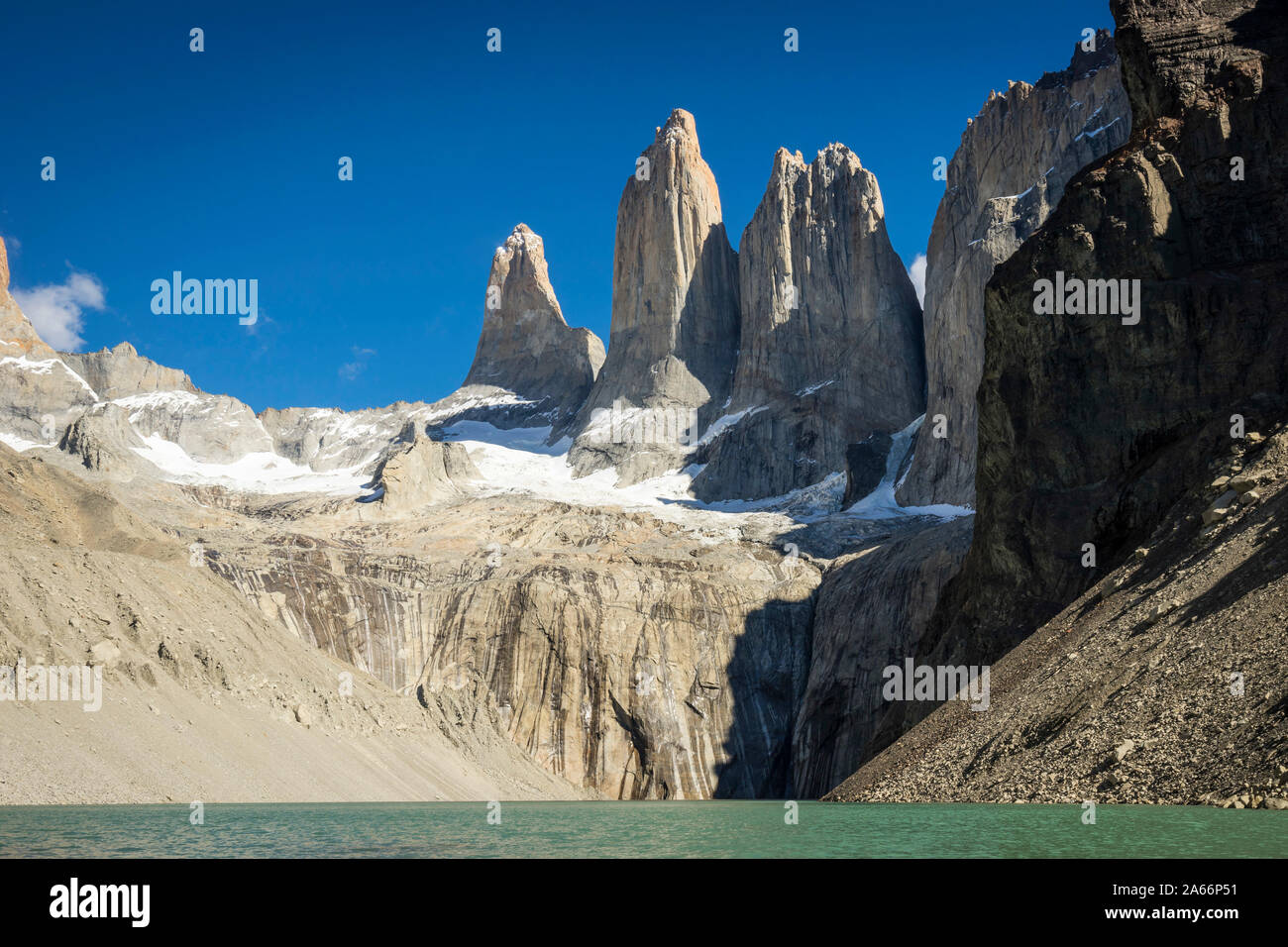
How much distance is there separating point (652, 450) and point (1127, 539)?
10695 cm

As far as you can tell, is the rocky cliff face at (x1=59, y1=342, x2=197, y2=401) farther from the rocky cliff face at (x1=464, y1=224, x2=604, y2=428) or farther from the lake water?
the lake water

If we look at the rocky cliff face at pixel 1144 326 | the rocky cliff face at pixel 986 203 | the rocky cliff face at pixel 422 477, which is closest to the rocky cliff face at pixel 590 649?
the rocky cliff face at pixel 1144 326

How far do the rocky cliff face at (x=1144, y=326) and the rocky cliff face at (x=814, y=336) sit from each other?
3198 inches

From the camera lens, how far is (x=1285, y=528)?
108 ft

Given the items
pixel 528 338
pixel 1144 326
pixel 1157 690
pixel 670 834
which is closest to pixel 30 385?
pixel 528 338

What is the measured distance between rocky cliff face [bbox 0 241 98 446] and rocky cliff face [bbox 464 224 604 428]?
58559 millimetres

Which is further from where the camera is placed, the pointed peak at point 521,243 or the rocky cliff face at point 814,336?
the pointed peak at point 521,243

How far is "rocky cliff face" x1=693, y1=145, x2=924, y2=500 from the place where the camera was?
135 meters

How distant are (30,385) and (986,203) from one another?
13803 centimetres

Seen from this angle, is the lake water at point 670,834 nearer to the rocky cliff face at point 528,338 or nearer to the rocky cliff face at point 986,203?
the rocky cliff face at point 986,203

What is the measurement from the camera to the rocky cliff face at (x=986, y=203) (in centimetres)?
10300

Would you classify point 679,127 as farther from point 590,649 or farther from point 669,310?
point 590,649

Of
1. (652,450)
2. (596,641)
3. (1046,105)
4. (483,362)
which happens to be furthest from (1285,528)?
(483,362)

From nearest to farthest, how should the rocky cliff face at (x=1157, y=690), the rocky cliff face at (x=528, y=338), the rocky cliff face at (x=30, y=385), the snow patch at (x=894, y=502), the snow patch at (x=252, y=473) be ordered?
1. the rocky cliff face at (x=1157, y=690)
2. the snow patch at (x=894, y=502)
3. the snow patch at (x=252, y=473)
4. the rocky cliff face at (x=30, y=385)
5. the rocky cliff face at (x=528, y=338)
